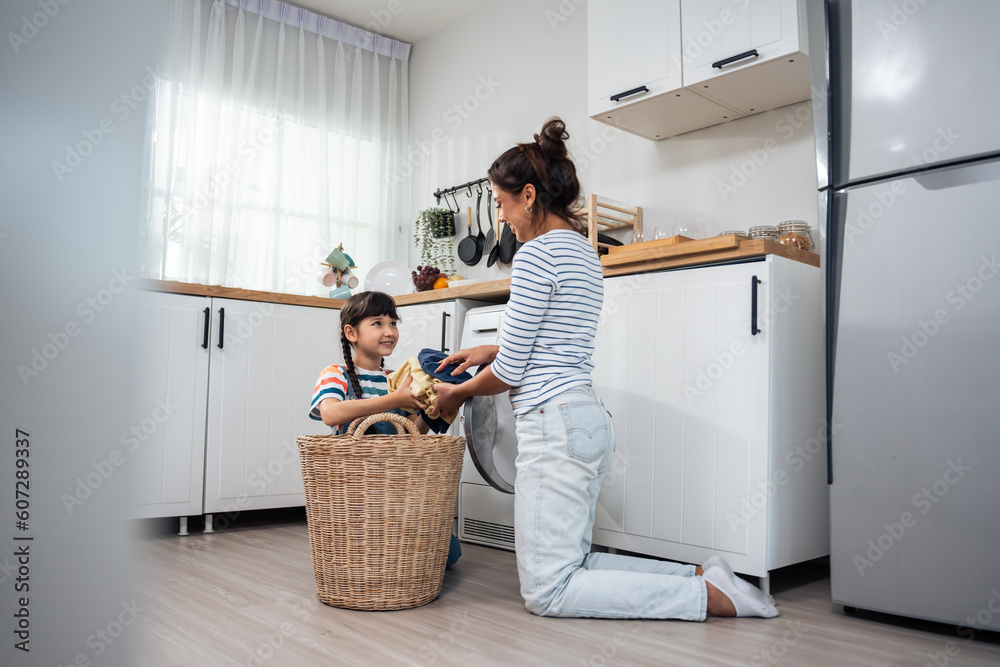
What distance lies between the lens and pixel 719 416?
1.89m

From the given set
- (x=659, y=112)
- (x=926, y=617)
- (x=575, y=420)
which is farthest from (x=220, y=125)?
(x=926, y=617)

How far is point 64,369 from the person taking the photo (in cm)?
21

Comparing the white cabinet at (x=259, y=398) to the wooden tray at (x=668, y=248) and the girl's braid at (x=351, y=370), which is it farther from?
the wooden tray at (x=668, y=248)

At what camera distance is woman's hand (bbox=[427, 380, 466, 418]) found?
179cm

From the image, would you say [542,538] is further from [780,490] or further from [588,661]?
[780,490]

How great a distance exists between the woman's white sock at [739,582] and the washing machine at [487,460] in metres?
0.55

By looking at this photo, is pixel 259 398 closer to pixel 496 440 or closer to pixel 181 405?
pixel 181 405

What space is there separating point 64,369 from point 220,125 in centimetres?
381

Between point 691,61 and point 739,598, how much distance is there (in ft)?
5.34

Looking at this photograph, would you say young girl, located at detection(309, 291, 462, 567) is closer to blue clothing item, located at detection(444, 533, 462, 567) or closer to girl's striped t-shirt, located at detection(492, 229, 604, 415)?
blue clothing item, located at detection(444, 533, 462, 567)

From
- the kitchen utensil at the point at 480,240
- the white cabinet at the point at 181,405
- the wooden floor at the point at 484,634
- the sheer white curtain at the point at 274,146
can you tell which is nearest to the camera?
the wooden floor at the point at 484,634

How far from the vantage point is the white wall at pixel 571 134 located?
8.24 feet

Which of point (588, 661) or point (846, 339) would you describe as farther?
point (846, 339)

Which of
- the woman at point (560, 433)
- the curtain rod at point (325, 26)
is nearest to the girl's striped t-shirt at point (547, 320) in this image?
the woman at point (560, 433)
